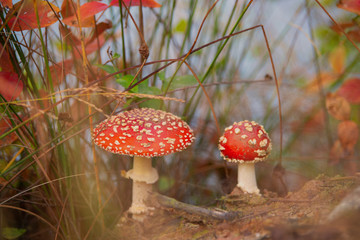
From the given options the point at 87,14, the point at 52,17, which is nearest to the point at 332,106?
the point at 87,14

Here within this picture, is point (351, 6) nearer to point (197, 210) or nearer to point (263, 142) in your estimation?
point (263, 142)

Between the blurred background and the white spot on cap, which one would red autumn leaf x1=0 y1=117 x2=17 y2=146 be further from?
the white spot on cap

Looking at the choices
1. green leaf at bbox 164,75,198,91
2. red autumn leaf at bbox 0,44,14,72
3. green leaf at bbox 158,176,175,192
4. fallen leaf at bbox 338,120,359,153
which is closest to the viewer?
red autumn leaf at bbox 0,44,14,72

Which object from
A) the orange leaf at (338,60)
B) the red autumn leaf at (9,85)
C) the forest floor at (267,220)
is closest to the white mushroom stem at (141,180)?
the forest floor at (267,220)

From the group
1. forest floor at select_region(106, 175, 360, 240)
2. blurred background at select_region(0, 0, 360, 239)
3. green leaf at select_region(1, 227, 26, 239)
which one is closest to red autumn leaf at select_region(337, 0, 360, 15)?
blurred background at select_region(0, 0, 360, 239)

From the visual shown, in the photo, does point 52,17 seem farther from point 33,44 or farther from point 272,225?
point 272,225

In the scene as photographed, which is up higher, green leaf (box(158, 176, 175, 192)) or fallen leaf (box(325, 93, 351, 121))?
fallen leaf (box(325, 93, 351, 121))
